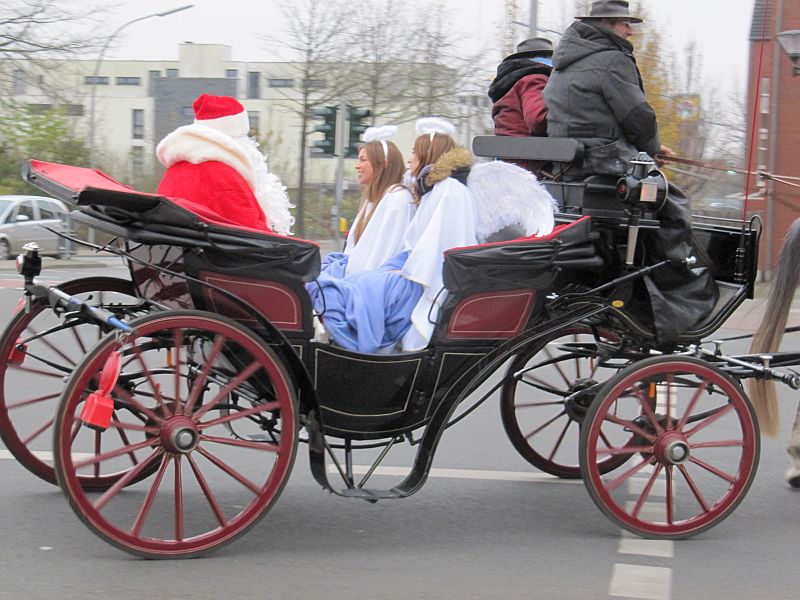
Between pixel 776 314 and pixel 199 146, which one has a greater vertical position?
pixel 199 146

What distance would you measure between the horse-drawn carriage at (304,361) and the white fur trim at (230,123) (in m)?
0.47

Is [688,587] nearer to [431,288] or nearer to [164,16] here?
[431,288]

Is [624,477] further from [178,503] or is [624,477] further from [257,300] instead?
[178,503]

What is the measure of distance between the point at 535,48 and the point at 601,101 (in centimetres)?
107

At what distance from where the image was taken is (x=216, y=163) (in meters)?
4.36

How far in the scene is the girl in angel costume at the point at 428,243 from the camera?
4469 millimetres

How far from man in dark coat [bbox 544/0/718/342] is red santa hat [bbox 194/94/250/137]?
4.75 ft

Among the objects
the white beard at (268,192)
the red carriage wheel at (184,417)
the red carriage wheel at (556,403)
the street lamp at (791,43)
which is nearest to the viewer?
the red carriage wheel at (184,417)

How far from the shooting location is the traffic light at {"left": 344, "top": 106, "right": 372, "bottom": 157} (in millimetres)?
18875

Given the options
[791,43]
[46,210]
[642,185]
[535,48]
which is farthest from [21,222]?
[642,185]

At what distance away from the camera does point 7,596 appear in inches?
142

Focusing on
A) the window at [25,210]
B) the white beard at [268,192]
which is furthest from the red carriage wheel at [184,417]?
the window at [25,210]

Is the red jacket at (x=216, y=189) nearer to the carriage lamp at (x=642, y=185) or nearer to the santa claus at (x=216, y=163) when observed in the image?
the santa claus at (x=216, y=163)

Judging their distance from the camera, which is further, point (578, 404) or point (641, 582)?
point (578, 404)
